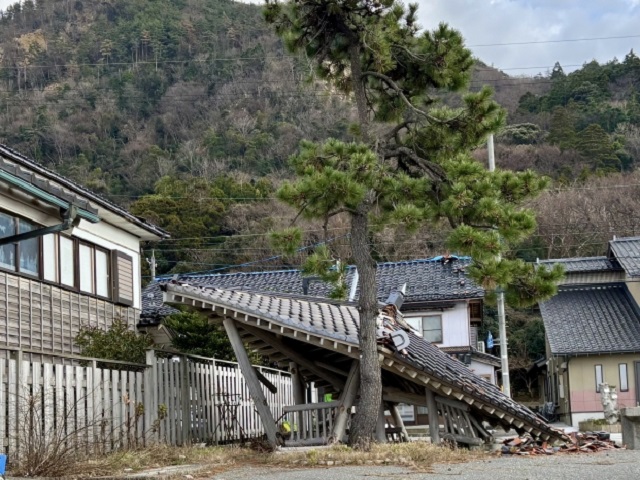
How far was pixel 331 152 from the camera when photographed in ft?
39.9

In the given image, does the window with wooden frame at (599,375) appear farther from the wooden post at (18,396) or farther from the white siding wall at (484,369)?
the wooden post at (18,396)

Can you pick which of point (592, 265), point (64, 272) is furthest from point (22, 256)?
point (592, 265)

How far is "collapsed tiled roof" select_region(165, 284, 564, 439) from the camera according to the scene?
1266 cm

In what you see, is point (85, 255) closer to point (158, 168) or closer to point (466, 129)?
point (466, 129)

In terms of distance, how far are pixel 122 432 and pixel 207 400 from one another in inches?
152

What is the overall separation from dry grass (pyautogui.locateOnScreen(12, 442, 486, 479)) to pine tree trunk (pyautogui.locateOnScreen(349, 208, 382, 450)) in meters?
0.70

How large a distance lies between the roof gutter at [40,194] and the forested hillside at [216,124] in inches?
764

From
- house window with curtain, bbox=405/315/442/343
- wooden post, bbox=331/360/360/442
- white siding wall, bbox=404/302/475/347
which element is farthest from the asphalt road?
house window with curtain, bbox=405/315/442/343

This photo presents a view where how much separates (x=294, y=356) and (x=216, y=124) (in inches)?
2360

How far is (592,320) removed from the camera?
35.7 m

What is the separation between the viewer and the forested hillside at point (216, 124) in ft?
158

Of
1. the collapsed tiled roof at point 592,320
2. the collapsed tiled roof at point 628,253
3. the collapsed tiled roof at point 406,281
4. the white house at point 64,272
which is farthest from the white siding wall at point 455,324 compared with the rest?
the white house at point 64,272

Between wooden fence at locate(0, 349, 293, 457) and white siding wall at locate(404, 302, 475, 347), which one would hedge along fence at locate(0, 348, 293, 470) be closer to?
wooden fence at locate(0, 349, 293, 457)

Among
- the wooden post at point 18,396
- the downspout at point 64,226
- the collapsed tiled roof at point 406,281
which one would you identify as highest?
the collapsed tiled roof at point 406,281
